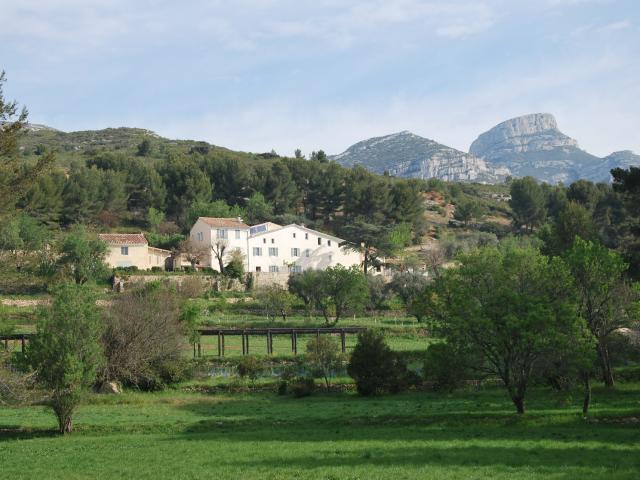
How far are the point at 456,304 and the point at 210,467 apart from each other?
1233cm

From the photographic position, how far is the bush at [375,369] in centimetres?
3506

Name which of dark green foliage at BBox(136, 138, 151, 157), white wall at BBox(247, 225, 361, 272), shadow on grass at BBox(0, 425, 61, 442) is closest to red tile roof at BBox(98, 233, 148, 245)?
white wall at BBox(247, 225, 361, 272)

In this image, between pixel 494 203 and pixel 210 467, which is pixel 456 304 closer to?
pixel 210 467

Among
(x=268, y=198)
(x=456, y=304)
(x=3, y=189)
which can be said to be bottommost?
(x=456, y=304)

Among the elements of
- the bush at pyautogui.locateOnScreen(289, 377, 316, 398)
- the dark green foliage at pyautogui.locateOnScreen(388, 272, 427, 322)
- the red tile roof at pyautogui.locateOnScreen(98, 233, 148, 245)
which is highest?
the red tile roof at pyautogui.locateOnScreen(98, 233, 148, 245)

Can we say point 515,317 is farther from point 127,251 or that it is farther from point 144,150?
point 144,150

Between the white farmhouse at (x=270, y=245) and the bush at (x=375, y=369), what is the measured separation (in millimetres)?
42751

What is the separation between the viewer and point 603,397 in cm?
3019

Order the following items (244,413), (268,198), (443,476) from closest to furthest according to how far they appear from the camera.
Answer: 1. (443,476)
2. (244,413)
3. (268,198)

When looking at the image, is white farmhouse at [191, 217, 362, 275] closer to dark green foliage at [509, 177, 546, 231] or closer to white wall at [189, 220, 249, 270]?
white wall at [189, 220, 249, 270]

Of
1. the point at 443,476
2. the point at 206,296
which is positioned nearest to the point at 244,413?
the point at 443,476

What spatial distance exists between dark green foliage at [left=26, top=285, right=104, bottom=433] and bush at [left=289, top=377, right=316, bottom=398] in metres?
10.7

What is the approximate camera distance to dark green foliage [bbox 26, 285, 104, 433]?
85.4 ft

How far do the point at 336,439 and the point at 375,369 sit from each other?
41.2ft
